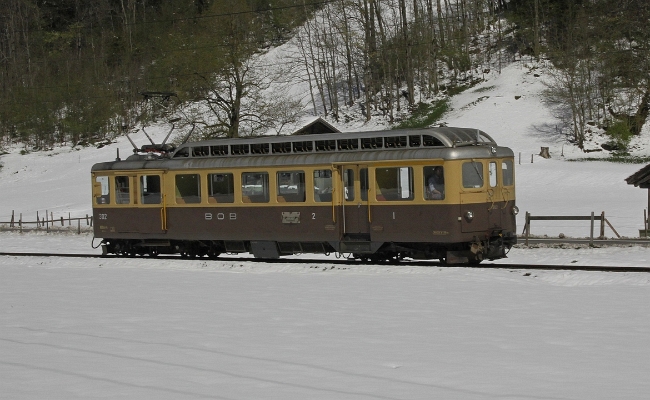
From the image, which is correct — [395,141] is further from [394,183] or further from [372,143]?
[394,183]

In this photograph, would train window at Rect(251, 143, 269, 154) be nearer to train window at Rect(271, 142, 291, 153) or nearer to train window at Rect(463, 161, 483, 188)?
train window at Rect(271, 142, 291, 153)

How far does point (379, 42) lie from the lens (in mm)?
72562

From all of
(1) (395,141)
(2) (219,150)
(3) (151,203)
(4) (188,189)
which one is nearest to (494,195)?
(1) (395,141)

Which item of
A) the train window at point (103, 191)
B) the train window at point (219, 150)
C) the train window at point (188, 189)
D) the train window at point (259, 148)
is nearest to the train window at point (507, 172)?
the train window at point (259, 148)

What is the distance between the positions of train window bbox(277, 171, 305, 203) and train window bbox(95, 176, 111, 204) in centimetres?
588

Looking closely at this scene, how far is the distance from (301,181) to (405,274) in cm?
372

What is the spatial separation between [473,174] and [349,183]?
2819 mm

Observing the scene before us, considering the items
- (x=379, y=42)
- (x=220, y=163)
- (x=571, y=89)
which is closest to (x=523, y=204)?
(x=571, y=89)

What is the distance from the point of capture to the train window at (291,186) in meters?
20.6

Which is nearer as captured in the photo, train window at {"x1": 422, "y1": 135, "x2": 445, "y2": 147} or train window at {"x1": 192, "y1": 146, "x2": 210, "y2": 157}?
train window at {"x1": 422, "y1": 135, "x2": 445, "y2": 147}

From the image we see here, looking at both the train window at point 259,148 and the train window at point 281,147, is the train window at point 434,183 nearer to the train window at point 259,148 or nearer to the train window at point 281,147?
the train window at point 281,147

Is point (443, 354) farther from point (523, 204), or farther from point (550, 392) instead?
point (523, 204)

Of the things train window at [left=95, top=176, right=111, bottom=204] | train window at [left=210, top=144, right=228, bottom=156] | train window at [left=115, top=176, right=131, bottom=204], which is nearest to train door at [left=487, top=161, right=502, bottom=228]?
train window at [left=210, top=144, right=228, bottom=156]

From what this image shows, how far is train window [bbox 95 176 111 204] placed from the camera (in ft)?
79.8
